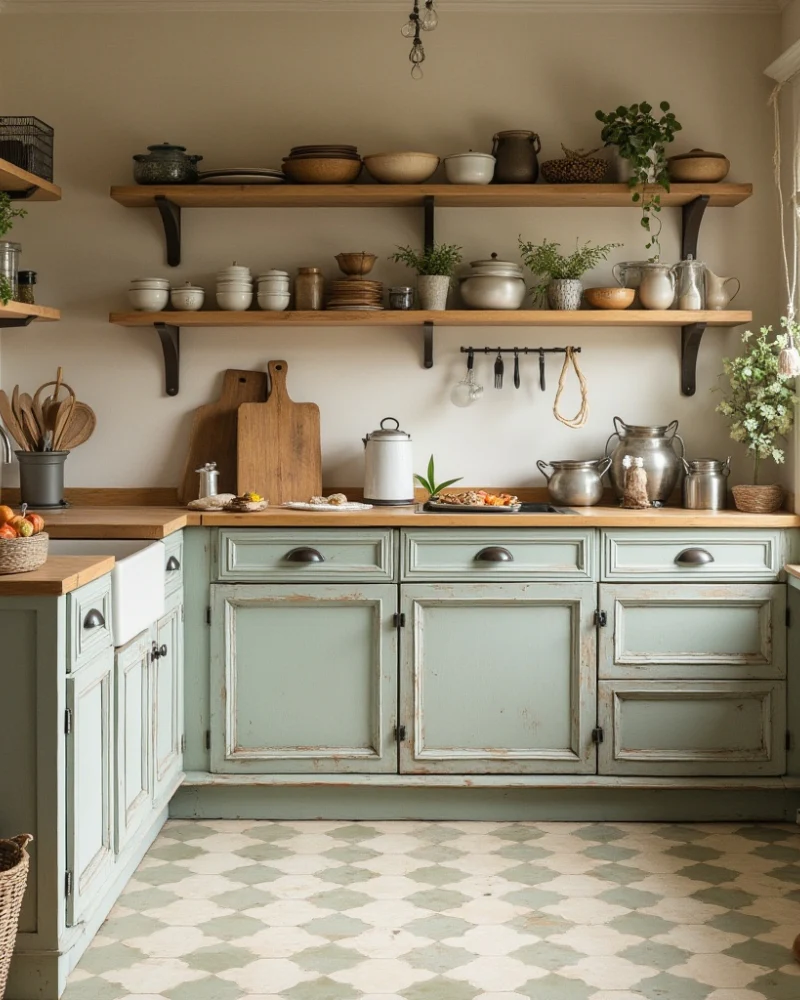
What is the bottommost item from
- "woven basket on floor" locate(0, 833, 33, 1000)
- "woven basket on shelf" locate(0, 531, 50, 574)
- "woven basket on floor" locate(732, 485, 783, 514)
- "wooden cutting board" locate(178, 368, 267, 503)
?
"woven basket on floor" locate(0, 833, 33, 1000)

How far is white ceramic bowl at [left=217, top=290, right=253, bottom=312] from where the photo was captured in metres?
3.85

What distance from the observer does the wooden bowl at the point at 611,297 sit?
380 cm

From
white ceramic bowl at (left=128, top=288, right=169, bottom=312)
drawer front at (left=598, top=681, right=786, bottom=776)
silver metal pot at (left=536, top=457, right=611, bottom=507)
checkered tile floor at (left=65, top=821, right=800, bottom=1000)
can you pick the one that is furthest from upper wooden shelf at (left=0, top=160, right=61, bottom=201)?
drawer front at (left=598, top=681, right=786, bottom=776)

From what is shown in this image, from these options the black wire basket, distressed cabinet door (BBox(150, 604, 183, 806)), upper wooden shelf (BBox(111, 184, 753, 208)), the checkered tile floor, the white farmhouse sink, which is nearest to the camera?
the checkered tile floor

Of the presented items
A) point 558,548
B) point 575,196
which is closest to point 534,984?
point 558,548

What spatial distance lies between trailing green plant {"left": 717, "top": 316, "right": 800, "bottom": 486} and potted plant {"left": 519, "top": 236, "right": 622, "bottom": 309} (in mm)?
563

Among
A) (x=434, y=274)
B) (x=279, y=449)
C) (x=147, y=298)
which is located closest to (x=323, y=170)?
(x=434, y=274)

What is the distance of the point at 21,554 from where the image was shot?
8.02 feet

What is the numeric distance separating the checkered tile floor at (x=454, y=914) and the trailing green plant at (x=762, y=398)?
48.6 inches

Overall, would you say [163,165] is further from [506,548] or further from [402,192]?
[506,548]

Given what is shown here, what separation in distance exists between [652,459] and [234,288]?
4.96 feet

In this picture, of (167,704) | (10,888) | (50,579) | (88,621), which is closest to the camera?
(10,888)

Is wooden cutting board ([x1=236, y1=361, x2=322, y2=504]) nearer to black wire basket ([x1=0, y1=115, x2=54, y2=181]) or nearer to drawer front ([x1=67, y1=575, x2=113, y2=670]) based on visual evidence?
black wire basket ([x1=0, y1=115, x2=54, y2=181])

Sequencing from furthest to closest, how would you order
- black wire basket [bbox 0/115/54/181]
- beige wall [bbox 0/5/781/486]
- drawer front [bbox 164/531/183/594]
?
beige wall [bbox 0/5/781/486] → black wire basket [bbox 0/115/54/181] → drawer front [bbox 164/531/183/594]
